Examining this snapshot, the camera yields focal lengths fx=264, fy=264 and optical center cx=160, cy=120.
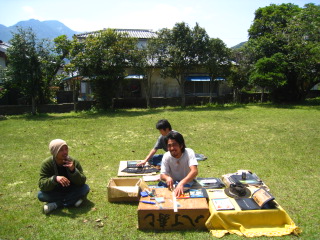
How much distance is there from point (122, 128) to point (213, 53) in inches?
440

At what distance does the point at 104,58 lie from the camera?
17.5 meters

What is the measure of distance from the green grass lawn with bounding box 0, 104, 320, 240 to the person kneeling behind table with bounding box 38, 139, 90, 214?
0.17 meters

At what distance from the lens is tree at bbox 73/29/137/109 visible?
17359mm

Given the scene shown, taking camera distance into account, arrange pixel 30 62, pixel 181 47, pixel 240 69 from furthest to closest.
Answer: pixel 240 69, pixel 181 47, pixel 30 62

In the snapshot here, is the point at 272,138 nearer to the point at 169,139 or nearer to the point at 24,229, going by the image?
the point at 169,139

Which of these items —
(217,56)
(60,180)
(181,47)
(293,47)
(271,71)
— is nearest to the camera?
(60,180)

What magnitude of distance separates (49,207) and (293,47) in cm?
2078

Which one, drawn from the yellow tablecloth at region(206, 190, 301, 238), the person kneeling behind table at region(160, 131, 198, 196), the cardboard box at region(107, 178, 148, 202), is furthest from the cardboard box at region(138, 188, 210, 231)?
the cardboard box at region(107, 178, 148, 202)

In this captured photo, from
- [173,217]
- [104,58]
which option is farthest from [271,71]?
[173,217]

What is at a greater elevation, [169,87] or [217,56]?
[217,56]

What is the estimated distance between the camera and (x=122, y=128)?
12.1 metres

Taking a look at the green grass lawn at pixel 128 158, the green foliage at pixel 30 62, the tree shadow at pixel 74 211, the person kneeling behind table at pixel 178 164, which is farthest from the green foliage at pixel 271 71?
the tree shadow at pixel 74 211

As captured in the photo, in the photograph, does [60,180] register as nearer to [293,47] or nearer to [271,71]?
[271,71]

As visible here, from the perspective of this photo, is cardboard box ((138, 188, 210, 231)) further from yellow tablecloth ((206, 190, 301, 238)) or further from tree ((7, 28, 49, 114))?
tree ((7, 28, 49, 114))
